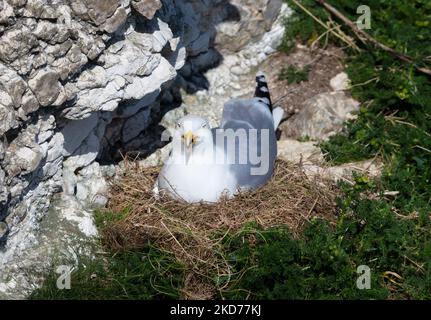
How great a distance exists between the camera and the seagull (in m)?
5.01

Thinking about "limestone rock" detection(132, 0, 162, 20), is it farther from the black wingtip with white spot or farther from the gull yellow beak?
the black wingtip with white spot


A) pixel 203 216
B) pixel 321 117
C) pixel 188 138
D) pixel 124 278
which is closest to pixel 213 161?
pixel 188 138

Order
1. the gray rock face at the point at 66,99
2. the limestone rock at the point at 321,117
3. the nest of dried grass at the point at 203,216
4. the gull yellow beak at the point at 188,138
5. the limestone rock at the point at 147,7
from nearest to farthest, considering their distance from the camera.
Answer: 1. the gray rock face at the point at 66,99
2. the nest of dried grass at the point at 203,216
3. the limestone rock at the point at 147,7
4. the gull yellow beak at the point at 188,138
5. the limestone rock at the point at 321,117

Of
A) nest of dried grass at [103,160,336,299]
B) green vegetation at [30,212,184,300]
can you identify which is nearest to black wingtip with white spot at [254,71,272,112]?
nest of dried grass at [103,160,336,299]

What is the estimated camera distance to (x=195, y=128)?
16.3 feet

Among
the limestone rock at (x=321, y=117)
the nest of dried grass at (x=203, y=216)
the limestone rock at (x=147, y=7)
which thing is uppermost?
the limestone rock at (x=147, y=7)

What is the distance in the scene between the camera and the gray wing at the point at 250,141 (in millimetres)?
5102

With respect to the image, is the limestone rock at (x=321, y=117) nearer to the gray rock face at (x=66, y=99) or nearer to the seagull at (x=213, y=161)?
the seagull at (x=213, y=161)

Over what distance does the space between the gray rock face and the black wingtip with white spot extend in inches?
25.9

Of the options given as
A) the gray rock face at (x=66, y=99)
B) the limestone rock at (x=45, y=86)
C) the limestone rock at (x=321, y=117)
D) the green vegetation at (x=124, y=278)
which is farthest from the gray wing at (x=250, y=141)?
the limestone rock at (x=45, y=86)

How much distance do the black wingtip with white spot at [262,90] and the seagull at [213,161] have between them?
410 millimetres

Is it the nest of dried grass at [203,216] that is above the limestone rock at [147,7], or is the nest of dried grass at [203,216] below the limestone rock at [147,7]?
below

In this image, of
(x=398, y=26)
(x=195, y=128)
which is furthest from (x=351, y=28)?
(x=195, y=128)
